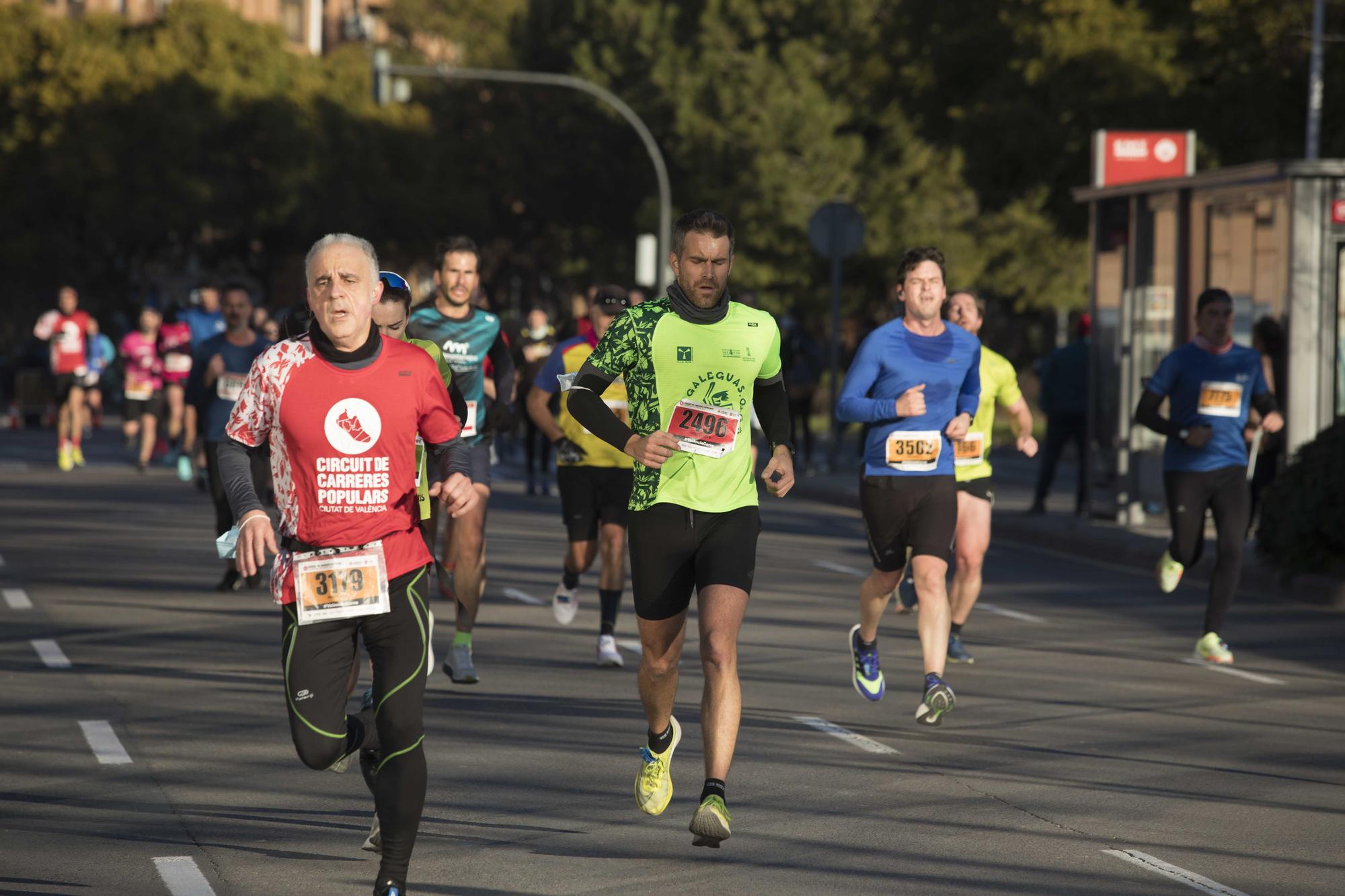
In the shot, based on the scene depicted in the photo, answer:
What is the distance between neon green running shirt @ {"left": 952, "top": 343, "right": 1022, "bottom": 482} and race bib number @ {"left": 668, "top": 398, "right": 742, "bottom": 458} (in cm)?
466

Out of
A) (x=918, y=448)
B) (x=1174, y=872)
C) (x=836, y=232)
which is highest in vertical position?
(x=836, y=232)

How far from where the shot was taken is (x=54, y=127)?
56938 millimetres

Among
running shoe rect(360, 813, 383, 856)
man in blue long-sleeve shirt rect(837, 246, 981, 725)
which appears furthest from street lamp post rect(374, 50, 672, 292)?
running shoe rect(360, 813, 383, 856)

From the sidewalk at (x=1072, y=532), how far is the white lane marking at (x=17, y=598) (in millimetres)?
8144

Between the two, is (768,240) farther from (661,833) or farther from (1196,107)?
(661,833)

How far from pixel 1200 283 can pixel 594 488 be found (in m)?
8.88

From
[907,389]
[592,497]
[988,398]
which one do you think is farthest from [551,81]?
[907,389]

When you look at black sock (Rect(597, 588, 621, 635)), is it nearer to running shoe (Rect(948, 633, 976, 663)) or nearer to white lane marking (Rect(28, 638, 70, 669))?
running shoe (Rect(948, 633, 976, 663))

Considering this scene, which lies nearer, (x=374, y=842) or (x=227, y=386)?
(x=374, y=842)

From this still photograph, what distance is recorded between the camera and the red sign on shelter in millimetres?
20109

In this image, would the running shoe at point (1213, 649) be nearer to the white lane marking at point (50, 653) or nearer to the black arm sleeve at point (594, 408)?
the black arm sleeve at point (594, 408)

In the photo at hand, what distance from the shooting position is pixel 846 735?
345 inches

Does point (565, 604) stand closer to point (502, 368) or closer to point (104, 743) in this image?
point (502, 368)

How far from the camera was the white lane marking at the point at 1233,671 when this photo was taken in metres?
10.7
